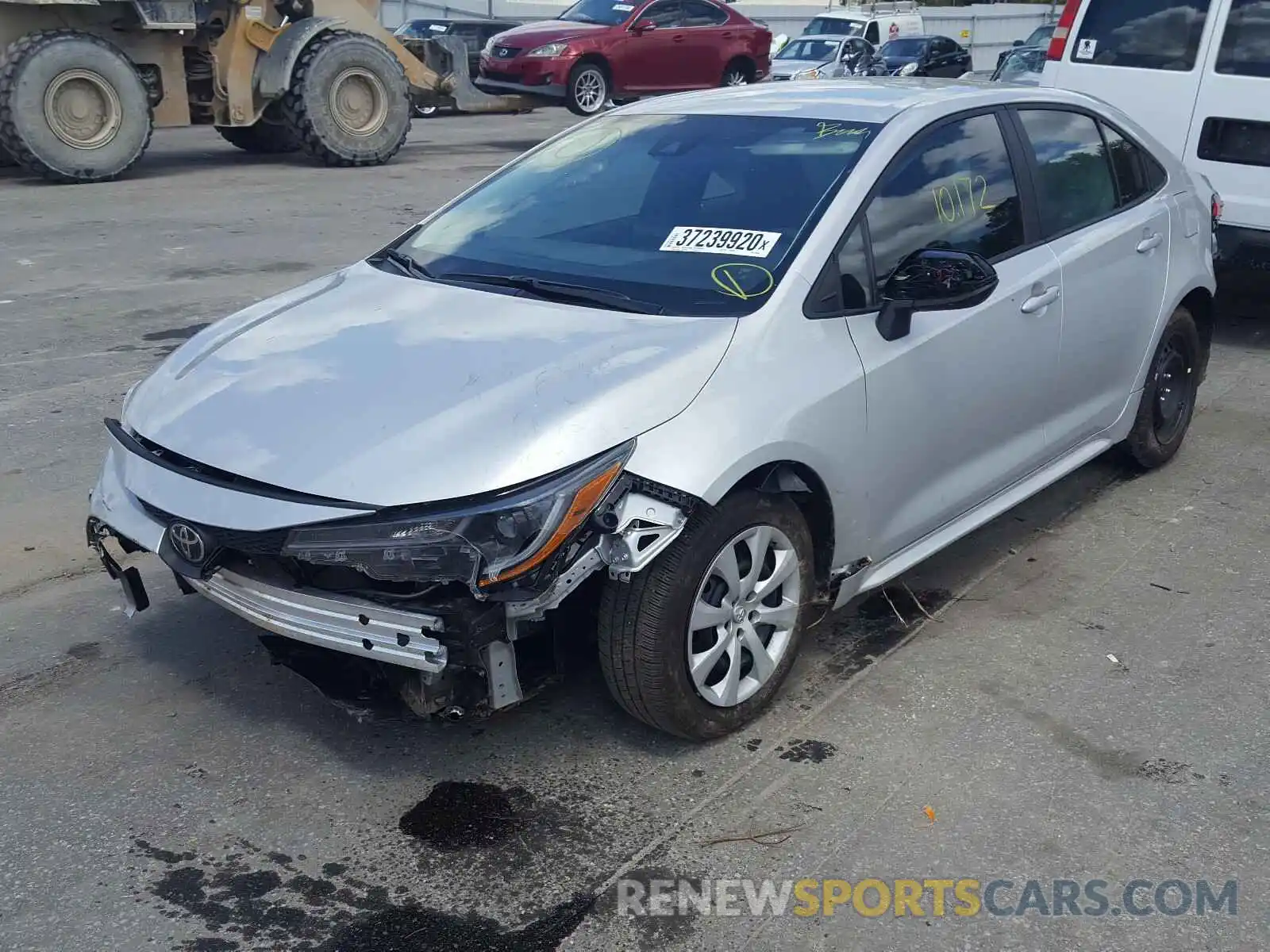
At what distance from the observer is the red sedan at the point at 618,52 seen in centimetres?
1850

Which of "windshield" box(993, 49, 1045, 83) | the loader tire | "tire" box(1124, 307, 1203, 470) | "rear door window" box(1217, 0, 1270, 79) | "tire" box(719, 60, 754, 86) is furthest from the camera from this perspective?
"tire" box(719, 60, 754, 86)

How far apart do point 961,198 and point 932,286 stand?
676 millimetres

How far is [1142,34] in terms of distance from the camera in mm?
8031

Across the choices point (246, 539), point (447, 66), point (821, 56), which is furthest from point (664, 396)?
point (821, 56)

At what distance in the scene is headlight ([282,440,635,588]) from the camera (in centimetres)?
302

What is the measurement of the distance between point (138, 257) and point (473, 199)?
613 centimetres

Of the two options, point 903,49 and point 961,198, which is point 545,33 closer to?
point 903,49

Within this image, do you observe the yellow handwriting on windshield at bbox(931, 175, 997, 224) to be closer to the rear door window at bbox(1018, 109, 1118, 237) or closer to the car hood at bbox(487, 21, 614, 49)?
the rear door window at bbox(1018, 109, 1118, 237)

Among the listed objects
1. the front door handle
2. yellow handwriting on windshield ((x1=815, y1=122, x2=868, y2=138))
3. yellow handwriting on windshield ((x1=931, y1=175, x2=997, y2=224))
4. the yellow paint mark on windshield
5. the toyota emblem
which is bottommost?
the toyota emblem

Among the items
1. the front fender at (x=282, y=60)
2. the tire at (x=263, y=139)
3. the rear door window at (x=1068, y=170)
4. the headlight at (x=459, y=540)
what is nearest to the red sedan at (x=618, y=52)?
the tire at (x=263, y=139)

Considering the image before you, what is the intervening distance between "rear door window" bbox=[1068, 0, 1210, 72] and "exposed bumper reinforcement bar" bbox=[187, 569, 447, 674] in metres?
6.62

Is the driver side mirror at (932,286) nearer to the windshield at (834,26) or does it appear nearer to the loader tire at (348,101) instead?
the loader tire at (348,101)

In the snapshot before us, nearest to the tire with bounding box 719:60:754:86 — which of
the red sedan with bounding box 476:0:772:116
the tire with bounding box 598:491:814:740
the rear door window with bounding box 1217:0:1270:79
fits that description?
the red sedan with bounding box 476:0:772:116

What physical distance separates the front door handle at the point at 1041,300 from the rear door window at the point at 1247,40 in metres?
3.96
